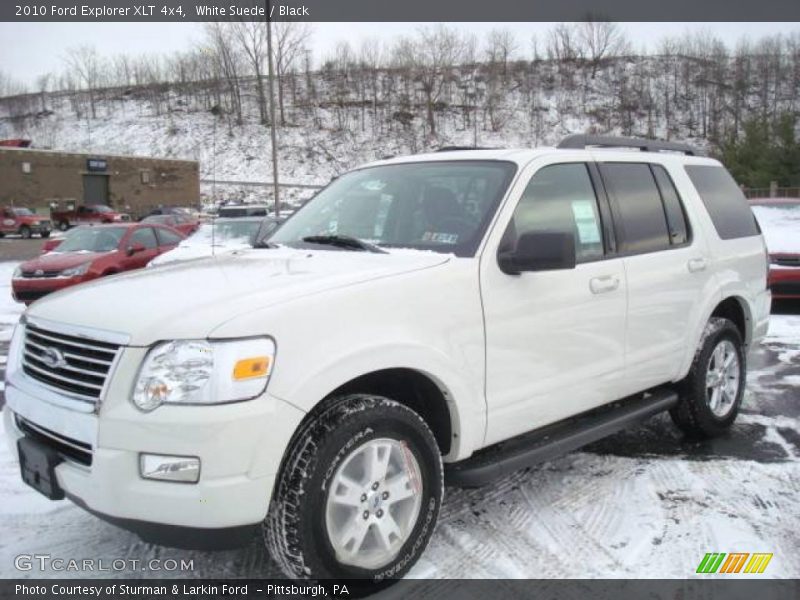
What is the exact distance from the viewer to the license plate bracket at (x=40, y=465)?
104 inches

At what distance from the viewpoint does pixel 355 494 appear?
277 centimetres

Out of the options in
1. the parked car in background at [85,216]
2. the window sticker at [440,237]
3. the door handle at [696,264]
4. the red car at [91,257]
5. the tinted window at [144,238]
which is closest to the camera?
the window sticker at [440,237]

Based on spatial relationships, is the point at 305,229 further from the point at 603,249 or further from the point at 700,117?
the point at 700,117

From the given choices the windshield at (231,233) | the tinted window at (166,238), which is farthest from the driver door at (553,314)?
the tinted window at (166,238)

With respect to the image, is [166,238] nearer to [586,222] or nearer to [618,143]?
[618,143]

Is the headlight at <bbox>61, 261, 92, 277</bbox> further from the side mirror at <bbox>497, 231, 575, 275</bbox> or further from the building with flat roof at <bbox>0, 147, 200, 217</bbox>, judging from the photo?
the building with flat roof at <bbox>0, 147, 200, 217</bbox>

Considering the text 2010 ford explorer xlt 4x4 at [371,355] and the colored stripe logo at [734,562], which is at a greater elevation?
the text 2010 ford explorer xlt 4x4 at [371,355]

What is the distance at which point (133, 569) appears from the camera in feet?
10.3

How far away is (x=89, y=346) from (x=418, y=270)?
4.43 feet

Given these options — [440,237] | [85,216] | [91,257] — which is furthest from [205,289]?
[85,216]

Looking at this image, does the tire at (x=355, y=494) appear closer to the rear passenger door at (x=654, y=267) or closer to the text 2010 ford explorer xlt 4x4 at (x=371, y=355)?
the text 2010 ford explorer xlt 4x4 at (x=371, y=355)

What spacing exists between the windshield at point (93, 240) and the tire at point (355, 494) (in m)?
11.1

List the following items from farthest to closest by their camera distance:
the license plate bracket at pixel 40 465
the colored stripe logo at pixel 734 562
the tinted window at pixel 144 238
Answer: the tinted window at pixel 144 238 < the colored stripe logo at pixel 734 562 < the license plate bracket at pixel 40 465

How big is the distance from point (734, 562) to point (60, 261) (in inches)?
456
